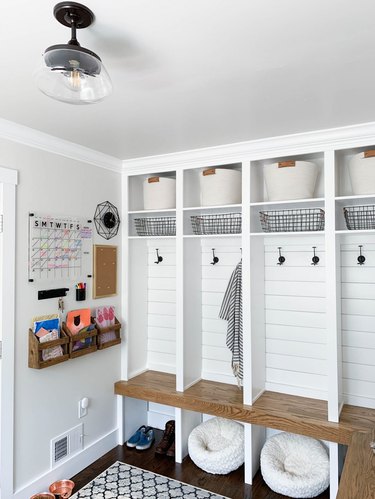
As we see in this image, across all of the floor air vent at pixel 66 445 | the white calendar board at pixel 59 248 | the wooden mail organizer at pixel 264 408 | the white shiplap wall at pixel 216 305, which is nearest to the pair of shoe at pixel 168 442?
the wooden mail organizer at pixel 264 408

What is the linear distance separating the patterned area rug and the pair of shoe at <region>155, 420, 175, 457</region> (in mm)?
272

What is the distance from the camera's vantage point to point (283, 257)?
9.96 ft

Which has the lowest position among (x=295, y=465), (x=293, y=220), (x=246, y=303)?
(x=295, y=465)

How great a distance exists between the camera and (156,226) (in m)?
3.39

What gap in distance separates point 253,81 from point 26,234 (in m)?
1.71

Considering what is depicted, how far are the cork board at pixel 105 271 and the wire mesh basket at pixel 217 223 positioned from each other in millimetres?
753

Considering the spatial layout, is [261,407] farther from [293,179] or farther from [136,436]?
[293,179]

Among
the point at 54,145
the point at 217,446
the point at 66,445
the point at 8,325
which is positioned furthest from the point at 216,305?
the point at 54,145

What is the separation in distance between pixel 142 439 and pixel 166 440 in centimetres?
24

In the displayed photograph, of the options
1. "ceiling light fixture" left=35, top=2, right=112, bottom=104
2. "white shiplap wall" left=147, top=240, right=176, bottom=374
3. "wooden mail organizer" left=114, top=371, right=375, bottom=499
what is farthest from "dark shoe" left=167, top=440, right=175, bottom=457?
"ceiling light fixture" left=35, top=2, right=112, bottom=104

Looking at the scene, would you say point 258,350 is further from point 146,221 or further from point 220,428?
point 146,221

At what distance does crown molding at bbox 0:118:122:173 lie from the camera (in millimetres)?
2403

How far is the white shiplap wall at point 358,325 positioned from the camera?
109 inches

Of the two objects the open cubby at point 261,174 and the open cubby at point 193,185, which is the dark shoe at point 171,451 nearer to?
the open cubby at point 193,185
